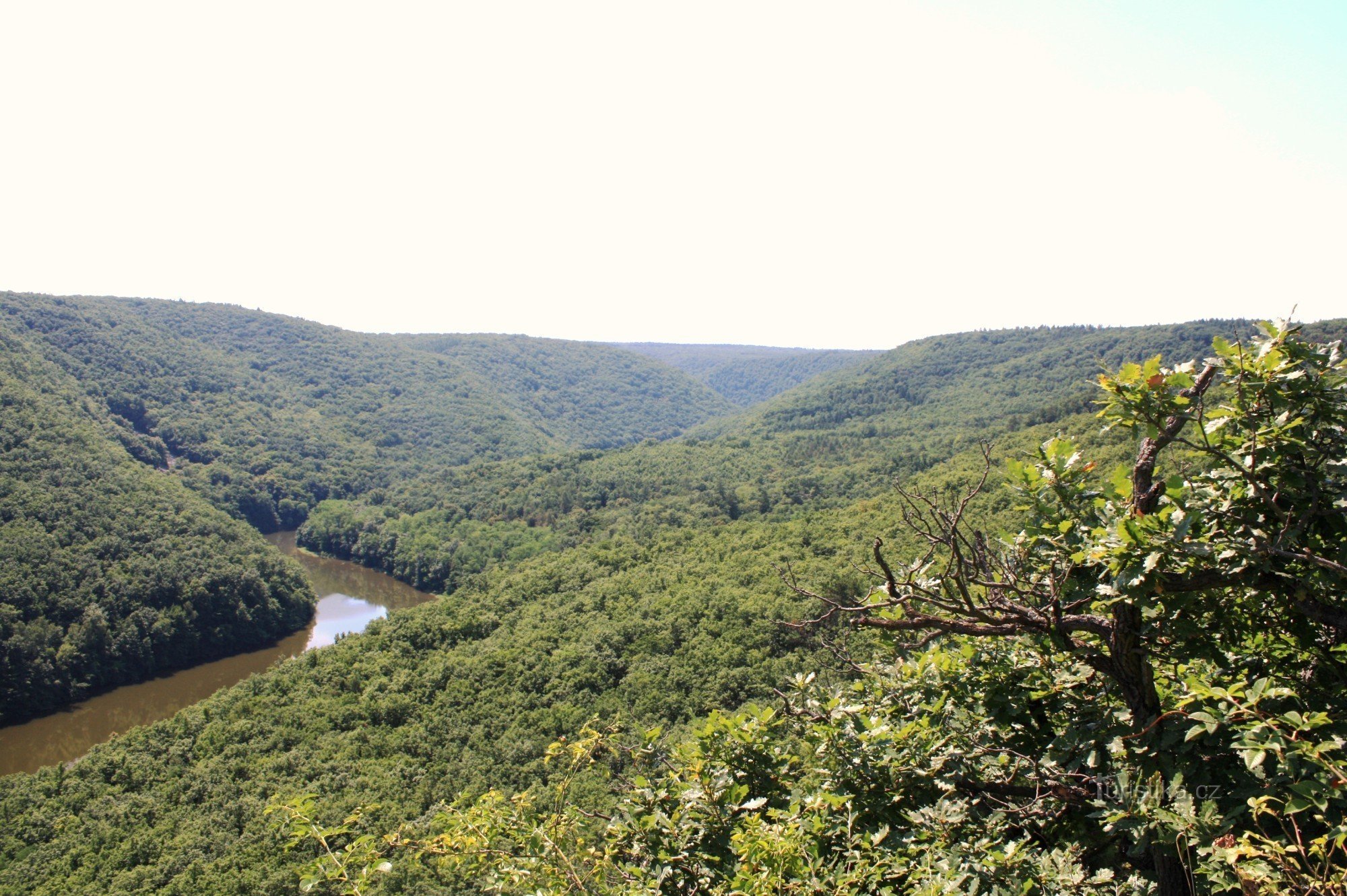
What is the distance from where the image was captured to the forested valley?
8.48ft

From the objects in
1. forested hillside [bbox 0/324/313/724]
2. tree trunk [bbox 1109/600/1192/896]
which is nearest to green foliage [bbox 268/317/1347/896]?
tree trunk [bbox 1109/600/1192/896]

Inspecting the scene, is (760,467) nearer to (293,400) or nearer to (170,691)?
(170,691)

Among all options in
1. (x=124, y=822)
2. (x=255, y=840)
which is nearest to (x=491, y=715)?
(x=255, y=840)

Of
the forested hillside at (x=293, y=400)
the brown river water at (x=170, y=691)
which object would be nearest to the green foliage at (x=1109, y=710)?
the brown river water at (x=170, y=691)

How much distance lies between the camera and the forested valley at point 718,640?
2.58m

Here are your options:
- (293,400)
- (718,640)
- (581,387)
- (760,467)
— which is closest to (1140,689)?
(718,640)

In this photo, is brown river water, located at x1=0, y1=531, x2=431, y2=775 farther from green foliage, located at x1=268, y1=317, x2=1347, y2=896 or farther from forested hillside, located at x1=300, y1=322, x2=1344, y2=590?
green foliage, located at x1=268, y1=317, x2=1347, y2=896

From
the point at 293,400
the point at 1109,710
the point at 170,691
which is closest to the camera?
the point at 1109,710

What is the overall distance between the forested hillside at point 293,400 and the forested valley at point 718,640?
0.90 meters

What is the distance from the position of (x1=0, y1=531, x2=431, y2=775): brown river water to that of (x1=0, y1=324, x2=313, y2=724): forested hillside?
108 cm

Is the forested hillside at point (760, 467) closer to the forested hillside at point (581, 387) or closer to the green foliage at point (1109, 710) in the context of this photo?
the forested hillside at point (581, 387)

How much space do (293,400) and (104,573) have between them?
6919cm

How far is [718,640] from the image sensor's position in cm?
3123

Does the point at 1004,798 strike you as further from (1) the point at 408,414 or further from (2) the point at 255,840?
(1) the point at 408,414
